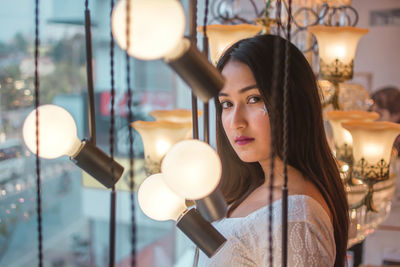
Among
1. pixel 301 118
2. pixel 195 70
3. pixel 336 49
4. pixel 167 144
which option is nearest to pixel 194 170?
pixel 195 70

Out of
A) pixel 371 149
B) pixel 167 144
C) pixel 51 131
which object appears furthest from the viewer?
pixel 371 149

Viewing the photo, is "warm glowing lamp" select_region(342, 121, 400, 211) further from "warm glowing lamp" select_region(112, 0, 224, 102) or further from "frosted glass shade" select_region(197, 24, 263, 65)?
"warm glowing lamp" select_region(112, 0, 224, 102)

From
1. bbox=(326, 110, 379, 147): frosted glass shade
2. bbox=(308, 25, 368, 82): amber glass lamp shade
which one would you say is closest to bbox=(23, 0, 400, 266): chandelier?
bbox=(308, 25, 368, 82): amber glass lamp shade

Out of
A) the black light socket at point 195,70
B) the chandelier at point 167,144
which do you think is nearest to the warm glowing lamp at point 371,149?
the chandelier at point 167,144

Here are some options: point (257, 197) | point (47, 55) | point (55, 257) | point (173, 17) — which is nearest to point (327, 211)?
point (257, 197)

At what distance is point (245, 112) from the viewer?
96cm

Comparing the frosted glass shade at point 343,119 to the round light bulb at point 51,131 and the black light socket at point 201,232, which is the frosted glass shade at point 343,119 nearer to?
the black light socket at point 201,232

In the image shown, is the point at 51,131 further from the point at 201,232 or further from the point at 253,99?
the point at 253,99

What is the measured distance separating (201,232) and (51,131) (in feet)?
0.85

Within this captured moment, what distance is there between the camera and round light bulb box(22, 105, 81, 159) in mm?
605

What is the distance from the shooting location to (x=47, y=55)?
3.47 metres

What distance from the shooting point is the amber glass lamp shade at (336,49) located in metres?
1.57

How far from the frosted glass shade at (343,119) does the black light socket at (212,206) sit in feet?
3.55

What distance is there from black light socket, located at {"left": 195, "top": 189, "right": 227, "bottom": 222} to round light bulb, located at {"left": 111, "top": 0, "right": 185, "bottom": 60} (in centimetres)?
25
